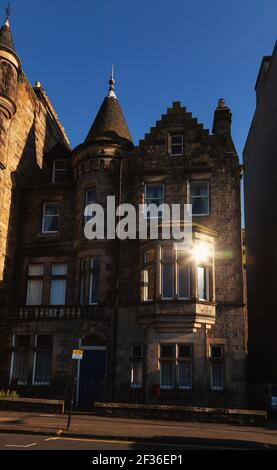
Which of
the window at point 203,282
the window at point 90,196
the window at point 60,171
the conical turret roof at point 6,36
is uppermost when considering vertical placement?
the conical turret roof at point 6,36

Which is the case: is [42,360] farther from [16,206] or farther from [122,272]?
[16,206]

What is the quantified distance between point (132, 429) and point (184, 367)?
6096 millimetres

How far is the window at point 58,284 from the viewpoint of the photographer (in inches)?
998

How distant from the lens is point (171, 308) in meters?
21.6

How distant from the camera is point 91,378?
22.9 metres

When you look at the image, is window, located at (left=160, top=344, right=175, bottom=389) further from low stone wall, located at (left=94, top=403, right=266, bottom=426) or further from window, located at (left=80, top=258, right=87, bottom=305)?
window, located at (left=80, top=258, right=87, bottom=305)

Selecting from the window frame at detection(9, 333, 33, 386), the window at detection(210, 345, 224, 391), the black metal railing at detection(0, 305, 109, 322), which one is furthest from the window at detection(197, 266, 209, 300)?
the window frame at detection(9, 333, 33, 386)

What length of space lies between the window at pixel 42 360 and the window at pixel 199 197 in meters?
9.79

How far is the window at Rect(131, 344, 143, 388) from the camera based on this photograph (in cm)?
2216

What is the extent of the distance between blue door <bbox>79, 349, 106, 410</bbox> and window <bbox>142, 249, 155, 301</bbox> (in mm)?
3542

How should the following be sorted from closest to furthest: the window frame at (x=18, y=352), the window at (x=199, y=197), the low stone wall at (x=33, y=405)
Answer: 1. the low stone wall at (x=33, y=405)
2. the window frame at (x=18, y=352)
3. the window at (x=199, y=197)

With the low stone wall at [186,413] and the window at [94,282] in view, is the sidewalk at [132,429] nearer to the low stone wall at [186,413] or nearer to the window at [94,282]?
the low stone wall at [186,413]

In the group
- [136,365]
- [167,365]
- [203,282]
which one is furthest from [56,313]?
[203,282]

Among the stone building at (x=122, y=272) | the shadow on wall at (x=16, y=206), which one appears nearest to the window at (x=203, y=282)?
the stone building at (x=122, y=272)
